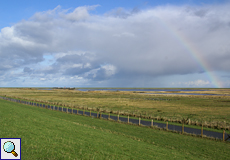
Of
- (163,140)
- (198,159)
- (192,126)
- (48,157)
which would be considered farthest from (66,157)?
(192,126)

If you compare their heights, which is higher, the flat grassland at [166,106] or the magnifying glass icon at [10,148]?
the magnifying glass icon at [10,148]

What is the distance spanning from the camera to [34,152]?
1141cm

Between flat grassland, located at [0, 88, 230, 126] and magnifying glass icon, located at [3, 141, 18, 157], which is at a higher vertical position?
magnifying glass icon, located at [3, 141, 18, 157]

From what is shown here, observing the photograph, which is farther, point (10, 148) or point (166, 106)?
point (166, 106)

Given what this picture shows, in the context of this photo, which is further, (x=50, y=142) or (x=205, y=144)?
(x=205, y=144)

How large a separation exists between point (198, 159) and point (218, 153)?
160 inches

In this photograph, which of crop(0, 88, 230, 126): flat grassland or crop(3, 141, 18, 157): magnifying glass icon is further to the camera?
crop(0, 88, 230, 126): flat grassland

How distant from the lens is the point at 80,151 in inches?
500

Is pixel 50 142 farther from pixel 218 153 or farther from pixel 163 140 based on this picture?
pixel 218 153

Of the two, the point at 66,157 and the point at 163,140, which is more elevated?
the point at 66,157

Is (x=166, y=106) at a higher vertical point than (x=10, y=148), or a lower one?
lower

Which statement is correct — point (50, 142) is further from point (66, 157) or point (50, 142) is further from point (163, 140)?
point (163, 140)

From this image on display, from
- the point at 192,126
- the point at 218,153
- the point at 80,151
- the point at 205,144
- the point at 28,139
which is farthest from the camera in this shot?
the point at 192,126

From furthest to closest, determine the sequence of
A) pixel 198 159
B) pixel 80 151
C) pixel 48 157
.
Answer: pixel 198 159
pixel 80 151
pixel 48 157
